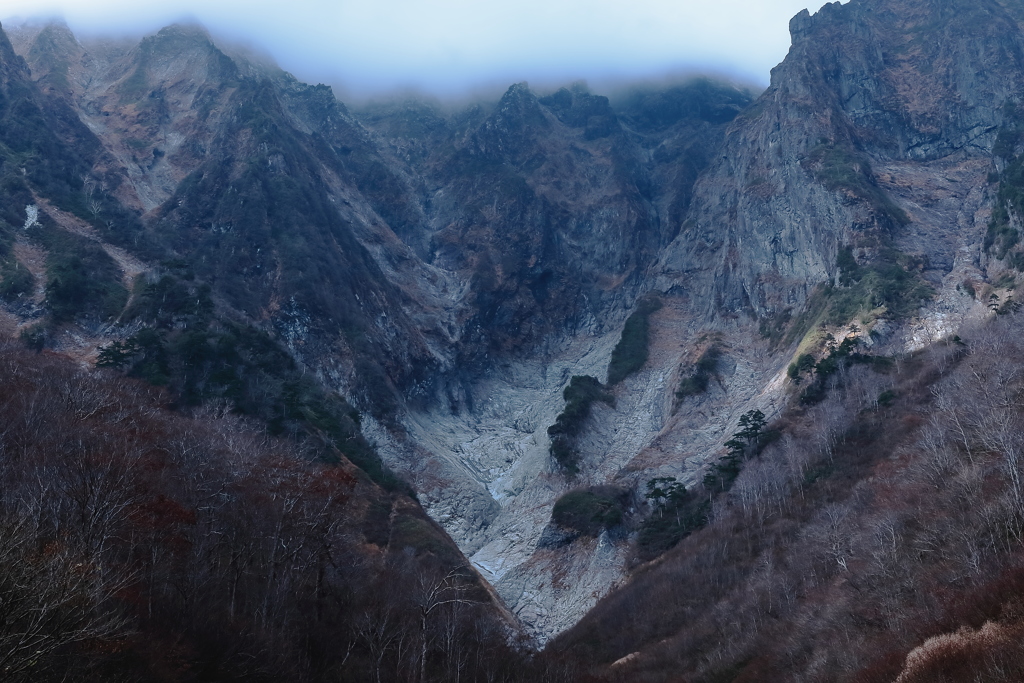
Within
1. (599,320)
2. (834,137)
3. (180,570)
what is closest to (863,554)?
(180,570)

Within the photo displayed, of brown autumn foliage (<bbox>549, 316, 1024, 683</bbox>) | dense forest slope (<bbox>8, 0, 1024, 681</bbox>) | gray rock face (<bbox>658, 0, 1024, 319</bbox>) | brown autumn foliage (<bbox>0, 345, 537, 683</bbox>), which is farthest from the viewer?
gray rock face (<bbox>658, 0, 1024, 319</bbox>)

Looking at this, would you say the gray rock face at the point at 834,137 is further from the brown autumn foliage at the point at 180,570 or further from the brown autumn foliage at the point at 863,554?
the brown autumn foliage at the point at 180,570

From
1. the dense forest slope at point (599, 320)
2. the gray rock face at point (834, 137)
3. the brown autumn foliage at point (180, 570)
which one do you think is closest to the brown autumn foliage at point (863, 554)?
the dense forest slope at point (599, 320)

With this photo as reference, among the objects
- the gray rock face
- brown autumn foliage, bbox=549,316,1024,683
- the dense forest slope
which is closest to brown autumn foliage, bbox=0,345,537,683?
the dense forest slope

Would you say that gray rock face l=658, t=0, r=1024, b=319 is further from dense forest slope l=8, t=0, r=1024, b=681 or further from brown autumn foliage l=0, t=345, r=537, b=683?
brown autumn foliage l=0, t=345, r=537, b=683

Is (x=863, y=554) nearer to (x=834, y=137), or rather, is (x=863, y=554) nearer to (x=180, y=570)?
(x=180, y=570)

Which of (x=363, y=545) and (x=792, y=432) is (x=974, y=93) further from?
(x=363, y=545)
